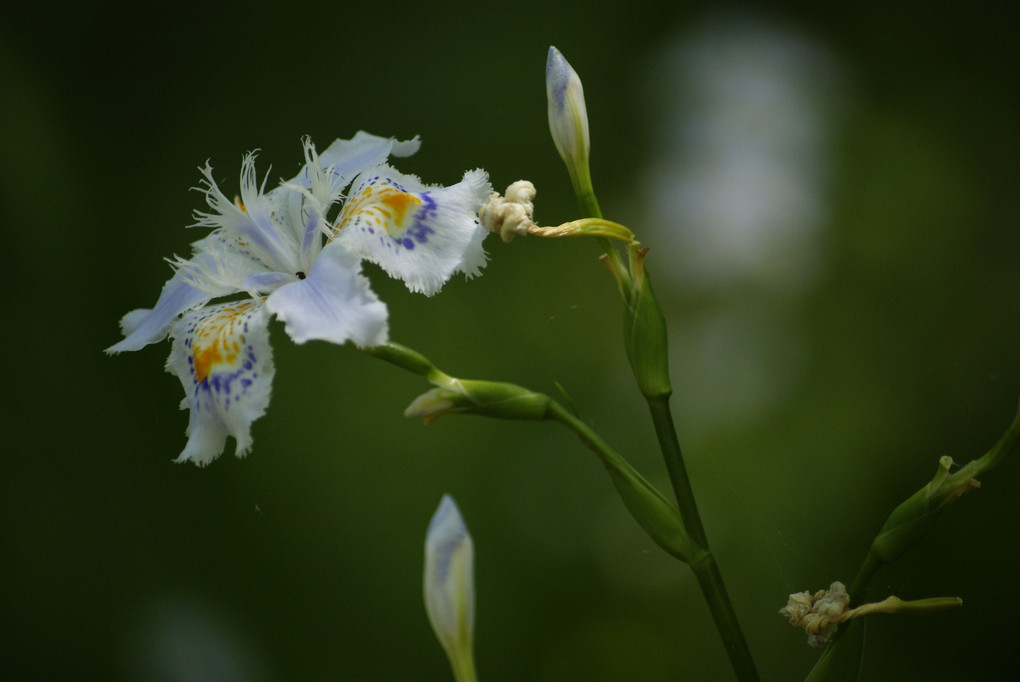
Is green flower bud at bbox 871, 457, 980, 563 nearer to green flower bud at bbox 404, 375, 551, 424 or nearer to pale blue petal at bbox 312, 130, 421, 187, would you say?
green flower bud at bbox 404, 375, 551, 424

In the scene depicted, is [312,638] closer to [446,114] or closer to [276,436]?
[276,436]

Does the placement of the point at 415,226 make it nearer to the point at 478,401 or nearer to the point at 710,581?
the point at 478,401

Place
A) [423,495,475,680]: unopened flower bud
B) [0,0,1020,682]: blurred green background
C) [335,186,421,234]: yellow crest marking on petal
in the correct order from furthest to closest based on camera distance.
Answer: [0,0,1020,682]: blurred green background < [335,186,421,234]: yellow crest marking on petal < [423,495,475,680]: unopened flower bud

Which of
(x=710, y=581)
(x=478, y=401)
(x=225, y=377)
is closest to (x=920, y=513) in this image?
(x=710, y=581)

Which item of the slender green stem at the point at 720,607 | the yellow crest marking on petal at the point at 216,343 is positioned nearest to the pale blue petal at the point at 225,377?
the yellow crest marking on petal at the point at 216,343

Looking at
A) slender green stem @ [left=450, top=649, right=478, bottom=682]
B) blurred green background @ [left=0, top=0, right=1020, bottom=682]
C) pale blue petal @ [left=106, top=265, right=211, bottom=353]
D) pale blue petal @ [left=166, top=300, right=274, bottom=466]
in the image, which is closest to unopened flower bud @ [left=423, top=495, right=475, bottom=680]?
slender green stem @ [left=450, top=649, right=478, bottom=682]

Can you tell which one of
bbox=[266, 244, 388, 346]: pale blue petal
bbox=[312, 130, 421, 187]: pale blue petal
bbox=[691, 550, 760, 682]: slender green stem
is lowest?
bbox=[691, 550, 760, 682]: slender green stem

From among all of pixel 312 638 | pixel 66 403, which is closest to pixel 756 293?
pixel 312 638
